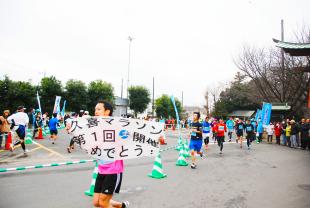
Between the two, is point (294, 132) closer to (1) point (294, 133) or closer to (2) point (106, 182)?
(1) point (294, 133)

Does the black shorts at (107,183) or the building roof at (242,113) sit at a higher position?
the building roof at (242,113)

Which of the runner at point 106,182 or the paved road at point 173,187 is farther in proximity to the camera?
the paved road at point 173,187

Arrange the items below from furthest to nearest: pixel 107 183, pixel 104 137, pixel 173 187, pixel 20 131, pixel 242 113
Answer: pixel 242 113 → pixel 20 131 → pixel 173 187 → pixel 104 137 → pixel 107 183

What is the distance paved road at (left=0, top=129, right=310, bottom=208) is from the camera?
5301 millimetres

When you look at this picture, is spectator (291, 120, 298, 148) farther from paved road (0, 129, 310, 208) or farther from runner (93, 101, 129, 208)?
runner (93, 101, 129, 208)

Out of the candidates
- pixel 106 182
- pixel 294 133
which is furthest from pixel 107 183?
pixel 294 133

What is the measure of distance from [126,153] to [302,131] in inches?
656

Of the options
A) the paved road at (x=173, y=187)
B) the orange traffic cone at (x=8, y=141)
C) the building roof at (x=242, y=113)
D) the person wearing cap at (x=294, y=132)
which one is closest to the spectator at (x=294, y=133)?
the person wearing cap at (x=294, y=132)

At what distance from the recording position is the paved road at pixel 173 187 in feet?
17.4

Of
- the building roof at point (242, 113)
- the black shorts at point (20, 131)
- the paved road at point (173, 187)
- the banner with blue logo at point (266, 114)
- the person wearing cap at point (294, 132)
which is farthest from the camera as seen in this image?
the building roof at point (242, 113)

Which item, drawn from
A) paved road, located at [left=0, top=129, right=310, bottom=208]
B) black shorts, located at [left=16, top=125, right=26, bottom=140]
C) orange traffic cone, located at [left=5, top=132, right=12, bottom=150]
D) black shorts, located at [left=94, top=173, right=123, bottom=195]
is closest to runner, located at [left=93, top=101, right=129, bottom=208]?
black shorts, located at [left=94, top=173, right=123, bottom=195]

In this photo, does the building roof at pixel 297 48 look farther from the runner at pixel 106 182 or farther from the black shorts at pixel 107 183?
the black shorts at pixel 107 183

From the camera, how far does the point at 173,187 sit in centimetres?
650

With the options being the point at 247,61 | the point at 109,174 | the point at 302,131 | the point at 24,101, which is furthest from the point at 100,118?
the point at 24,101
